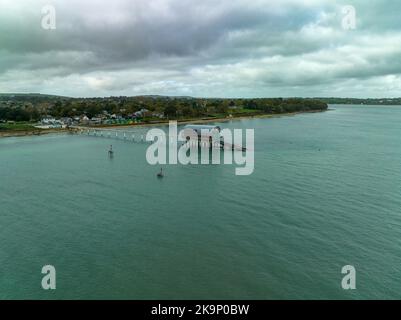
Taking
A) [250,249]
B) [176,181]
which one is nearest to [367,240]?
[250,249]

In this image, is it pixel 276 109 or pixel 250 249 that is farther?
pixel 276 109

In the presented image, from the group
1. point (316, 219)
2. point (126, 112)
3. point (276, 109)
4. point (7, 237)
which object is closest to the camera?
point (7, 237)

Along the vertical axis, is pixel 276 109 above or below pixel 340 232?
above

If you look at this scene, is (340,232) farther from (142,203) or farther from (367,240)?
(142,203)
